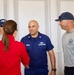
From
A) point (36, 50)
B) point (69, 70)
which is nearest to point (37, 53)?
point (36, 50)

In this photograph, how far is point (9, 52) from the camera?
186cm

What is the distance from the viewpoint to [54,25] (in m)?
3.43

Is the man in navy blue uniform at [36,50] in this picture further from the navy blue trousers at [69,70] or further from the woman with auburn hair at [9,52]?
the woman with auburn hair at [9,52]

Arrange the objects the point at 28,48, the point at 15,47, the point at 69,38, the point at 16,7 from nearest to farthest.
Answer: the point at 15,47 → the point at 69,38 → the point at 28,48 → the point at 16,7

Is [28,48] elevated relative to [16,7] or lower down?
lower down

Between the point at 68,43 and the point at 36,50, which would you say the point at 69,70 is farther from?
the point at 36,50

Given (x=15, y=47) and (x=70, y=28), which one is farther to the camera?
(x=70, y=28)

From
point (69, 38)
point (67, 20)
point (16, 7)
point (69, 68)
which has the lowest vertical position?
point (69, 68)

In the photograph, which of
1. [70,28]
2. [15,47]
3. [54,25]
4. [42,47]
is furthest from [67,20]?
[54,25]

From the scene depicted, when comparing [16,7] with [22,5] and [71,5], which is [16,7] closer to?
[22,5]

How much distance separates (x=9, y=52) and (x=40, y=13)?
Answer: 5.49 feet

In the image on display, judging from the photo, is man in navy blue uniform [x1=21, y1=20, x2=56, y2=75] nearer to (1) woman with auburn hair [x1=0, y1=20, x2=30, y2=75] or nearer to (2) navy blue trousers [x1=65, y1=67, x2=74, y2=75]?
(2) navy blue trousers [x1=65, y1=67, x2=74, y2=75]

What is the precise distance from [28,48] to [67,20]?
0.69m

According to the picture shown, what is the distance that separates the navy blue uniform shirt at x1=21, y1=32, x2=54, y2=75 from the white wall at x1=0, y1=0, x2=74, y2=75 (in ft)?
2.36
